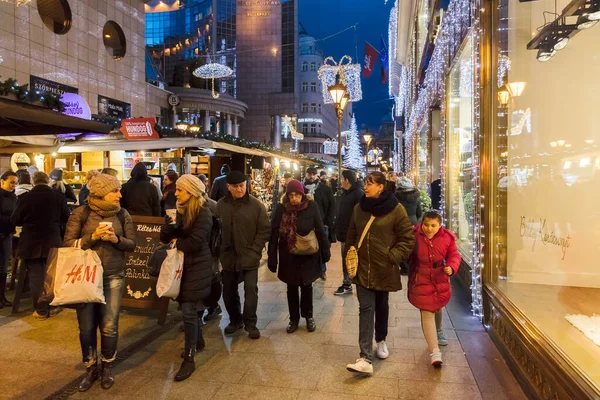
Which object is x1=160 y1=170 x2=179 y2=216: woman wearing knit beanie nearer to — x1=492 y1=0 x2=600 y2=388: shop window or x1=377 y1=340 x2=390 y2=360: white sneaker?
x1=377 y1=340 x2=390 y2=360: white sneaker

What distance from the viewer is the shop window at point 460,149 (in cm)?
719

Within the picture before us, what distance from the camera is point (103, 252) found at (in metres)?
3.79

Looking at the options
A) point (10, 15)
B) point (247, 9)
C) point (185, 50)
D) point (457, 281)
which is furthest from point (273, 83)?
point (457, 281)

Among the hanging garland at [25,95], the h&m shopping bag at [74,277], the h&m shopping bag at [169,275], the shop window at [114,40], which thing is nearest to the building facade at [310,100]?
the shop window at [114,40]

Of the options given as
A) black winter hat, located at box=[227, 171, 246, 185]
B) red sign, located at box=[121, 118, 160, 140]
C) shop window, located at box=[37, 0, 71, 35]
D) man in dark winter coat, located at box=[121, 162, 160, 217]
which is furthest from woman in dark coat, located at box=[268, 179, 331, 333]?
shop window, located at box=[37, 0, 71, 35]

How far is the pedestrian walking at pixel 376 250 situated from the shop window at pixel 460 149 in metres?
3.26

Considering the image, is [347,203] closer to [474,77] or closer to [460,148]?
[474,77]

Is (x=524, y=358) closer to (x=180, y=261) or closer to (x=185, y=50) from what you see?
(x=180, y=261)

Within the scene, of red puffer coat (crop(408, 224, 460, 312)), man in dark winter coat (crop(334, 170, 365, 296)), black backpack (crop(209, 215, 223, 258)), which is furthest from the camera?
man in dark winter coat (crop(334, 170, 365, 296))

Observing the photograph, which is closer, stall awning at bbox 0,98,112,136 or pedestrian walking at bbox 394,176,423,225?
stall awning at bbox 0,98,112,136

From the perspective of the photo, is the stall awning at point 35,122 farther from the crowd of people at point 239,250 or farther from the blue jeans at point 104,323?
the blue jeans at point 104,323

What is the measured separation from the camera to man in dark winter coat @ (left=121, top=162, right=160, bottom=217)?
6.70 m

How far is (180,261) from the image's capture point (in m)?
4.01

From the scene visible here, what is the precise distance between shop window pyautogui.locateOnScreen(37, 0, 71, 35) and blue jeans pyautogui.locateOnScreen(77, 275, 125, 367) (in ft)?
48.9
